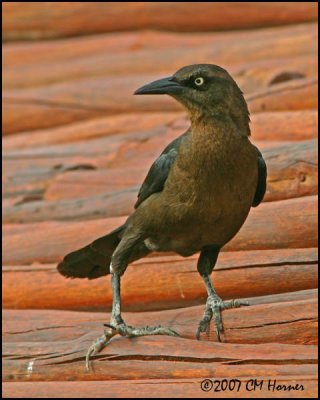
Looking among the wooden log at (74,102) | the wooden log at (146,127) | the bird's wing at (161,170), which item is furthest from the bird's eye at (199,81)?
the wooden log at (74,102)

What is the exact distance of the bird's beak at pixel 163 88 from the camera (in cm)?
556

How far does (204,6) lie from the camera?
10367 millimetres

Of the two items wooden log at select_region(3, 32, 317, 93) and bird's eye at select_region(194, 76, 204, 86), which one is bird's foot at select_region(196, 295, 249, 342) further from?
wooden log at select_region(3, 32, 317, 93)

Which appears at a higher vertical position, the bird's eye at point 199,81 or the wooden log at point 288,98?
the bird's eye at point 199,81

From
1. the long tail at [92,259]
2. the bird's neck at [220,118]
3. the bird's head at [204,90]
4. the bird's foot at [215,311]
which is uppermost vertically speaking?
the bird's head at [204,90]

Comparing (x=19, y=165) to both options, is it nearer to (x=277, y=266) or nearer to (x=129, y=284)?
(x=129, y=284)

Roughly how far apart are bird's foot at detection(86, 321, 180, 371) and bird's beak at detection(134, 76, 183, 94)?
3.97 feet

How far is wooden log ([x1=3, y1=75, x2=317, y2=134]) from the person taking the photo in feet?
31.4

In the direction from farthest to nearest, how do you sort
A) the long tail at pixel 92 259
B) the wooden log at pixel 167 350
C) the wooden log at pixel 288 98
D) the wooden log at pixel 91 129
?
the wooden log at pixel 91 129 → the wooden log at pixel 288 98 → the long tail at pixel 92 259 → the wooden log at pixel 167 350

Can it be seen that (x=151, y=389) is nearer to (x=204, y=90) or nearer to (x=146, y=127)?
(x=204, y=90)

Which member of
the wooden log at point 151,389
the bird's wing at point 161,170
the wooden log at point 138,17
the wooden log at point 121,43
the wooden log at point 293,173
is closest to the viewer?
the wooden log at point 151,389

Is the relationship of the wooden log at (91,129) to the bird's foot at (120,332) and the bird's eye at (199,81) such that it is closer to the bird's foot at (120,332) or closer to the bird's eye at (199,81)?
the bird's eye at (199,81)

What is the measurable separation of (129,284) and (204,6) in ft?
15.0

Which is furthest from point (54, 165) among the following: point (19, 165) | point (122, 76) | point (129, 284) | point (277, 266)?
point (277, 266)
